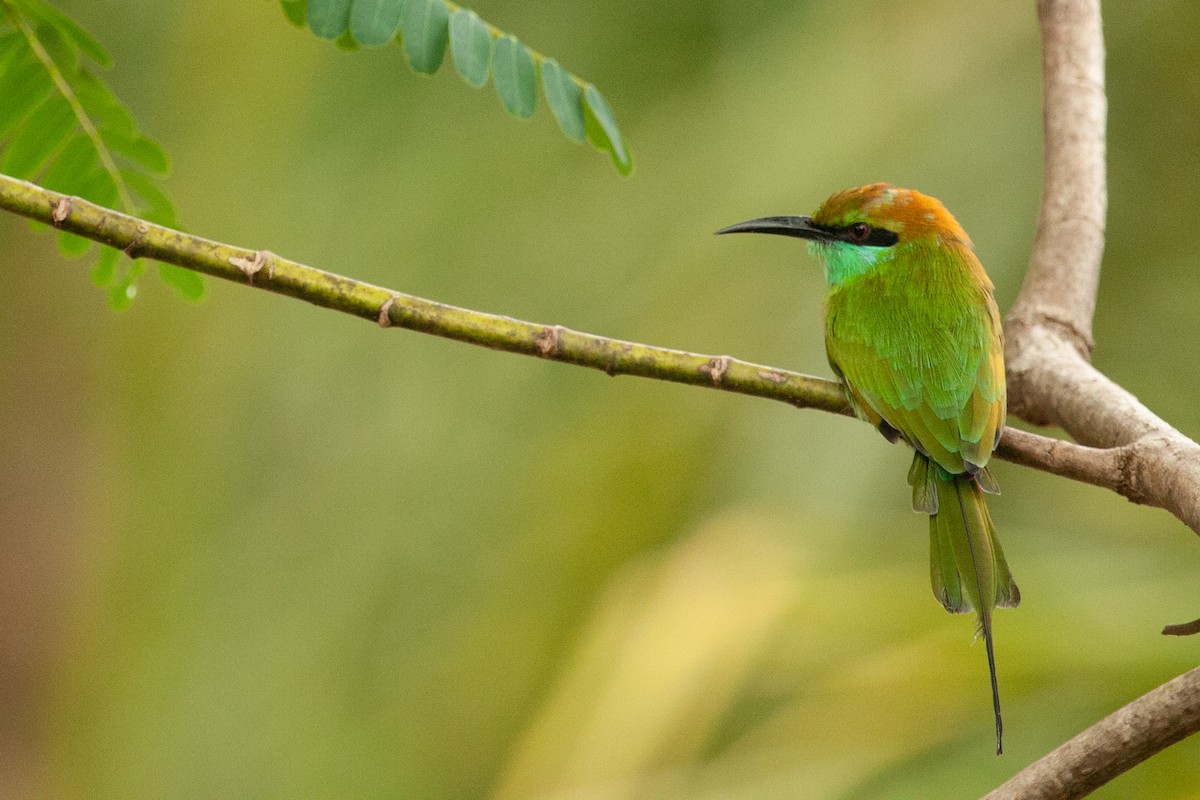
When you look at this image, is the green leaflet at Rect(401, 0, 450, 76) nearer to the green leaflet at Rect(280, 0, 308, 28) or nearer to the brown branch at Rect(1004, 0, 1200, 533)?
the green leaflet at Rect(280, 0, 308, 28)

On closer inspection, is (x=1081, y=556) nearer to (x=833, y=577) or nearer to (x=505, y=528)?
(x=833, y=577)

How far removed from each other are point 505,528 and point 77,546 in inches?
43.1

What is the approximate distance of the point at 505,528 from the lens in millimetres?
3014

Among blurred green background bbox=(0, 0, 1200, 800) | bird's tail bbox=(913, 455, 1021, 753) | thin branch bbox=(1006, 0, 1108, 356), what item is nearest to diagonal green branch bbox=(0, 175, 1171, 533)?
bird's tail bbox=(913, 455, 1021, 753)

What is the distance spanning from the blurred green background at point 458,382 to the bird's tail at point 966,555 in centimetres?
97

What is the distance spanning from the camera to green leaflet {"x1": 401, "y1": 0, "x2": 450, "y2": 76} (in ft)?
4.85

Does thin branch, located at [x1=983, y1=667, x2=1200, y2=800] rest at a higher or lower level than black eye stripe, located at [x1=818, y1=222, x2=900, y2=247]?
lower

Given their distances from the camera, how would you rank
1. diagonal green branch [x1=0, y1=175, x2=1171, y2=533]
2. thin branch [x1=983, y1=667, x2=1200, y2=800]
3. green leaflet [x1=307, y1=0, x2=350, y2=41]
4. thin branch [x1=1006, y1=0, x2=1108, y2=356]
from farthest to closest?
thin branch [x1=1006, y1=0, x2=1108, y2=356] < green leaflet [x1=307, y1=0, x2=350, y2=41] < diagonal green branch [x1=0, y1=175, x2=1171, y2=533] < thin branch [x1=983, y1=667, x2=1200, y2=800]

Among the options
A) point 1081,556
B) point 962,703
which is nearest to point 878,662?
point 962,703

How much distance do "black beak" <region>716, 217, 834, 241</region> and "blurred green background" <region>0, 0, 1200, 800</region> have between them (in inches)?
30.4

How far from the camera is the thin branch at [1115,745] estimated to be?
95 cm

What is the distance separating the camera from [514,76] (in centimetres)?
156

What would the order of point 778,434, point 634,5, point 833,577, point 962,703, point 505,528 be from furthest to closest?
point 634,5 → point 505,528 → point 778,434 → point 833,577 → point 962,703

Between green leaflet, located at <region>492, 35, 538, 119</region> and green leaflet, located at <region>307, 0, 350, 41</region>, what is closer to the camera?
green leaflet, located at <region>307, 0, 350, 41</region>
